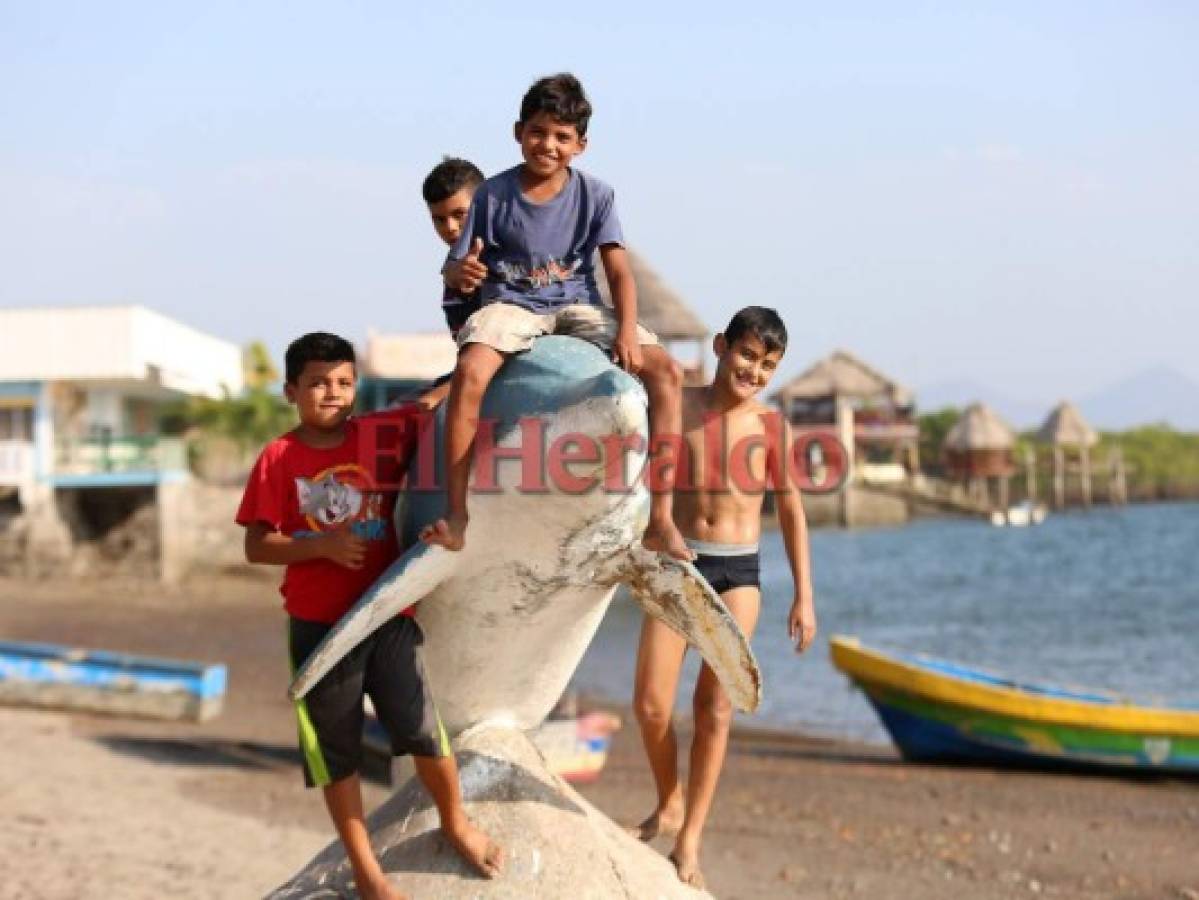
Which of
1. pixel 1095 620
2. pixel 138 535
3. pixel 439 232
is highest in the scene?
pixel 439 232

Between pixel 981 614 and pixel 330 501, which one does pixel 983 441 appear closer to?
pixel 981 614

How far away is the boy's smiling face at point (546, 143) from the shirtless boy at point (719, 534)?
90cm

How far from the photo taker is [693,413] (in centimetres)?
533

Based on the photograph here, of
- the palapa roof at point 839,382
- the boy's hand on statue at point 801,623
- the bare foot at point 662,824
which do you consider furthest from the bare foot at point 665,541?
the palapa roof at point 839,382

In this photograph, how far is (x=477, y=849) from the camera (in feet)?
14.8

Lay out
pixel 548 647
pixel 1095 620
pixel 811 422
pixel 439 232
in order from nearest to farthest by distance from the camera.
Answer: pixel 548 647 < pixel 439 232 < pixel 1095 620 < pixel 811 422

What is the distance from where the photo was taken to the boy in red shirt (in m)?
4.42

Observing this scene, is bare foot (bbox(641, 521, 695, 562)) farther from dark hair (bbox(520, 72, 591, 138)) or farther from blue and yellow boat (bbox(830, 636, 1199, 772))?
blue and yellow boat (bbox(830, 636, 1199, 772))

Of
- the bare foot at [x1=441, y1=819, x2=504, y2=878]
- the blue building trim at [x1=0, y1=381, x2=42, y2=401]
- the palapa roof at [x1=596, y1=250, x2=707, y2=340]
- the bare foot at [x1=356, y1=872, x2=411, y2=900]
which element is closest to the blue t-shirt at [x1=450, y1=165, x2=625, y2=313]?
the bare foot at [x1=441, y1=819, x2=504, y2=878]

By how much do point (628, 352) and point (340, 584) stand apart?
41.1 inches

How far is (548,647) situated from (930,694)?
41.0 ft

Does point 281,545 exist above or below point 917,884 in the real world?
above

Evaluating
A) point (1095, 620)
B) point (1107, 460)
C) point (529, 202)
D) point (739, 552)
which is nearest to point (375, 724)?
point (739, 552)

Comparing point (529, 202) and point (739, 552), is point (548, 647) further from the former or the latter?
point (529, 202)
